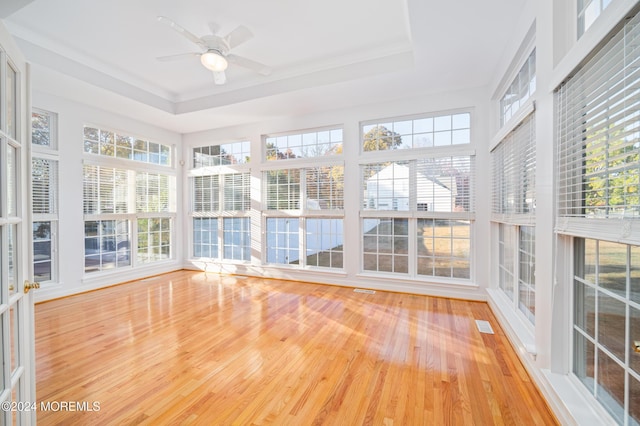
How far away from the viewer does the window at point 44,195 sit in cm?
365

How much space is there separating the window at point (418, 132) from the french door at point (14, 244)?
3746 millimetres

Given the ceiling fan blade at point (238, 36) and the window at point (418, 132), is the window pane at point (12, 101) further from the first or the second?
the window at point (418, 132)

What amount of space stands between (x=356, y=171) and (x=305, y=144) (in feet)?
3.60

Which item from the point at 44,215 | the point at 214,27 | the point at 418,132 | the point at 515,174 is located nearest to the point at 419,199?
the point at 418,132

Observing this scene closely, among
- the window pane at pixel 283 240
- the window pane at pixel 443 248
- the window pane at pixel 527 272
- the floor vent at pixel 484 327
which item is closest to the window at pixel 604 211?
the window pane at pixel 527 272

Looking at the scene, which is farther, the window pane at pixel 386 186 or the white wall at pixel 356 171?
the window pane at pixel 386 186

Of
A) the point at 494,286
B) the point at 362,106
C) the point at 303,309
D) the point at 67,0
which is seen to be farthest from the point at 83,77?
the point at 494,286

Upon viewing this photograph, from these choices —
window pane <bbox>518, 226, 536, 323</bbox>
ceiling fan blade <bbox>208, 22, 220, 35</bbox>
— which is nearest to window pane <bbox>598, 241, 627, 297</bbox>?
window pane <bbox>518, 226, 536, 323</bbox>

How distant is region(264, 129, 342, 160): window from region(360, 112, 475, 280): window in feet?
1.71

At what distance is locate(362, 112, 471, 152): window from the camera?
12.3 feet

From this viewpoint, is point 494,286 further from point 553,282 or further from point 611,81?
point 611,81

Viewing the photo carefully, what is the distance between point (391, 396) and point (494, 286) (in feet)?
7.86

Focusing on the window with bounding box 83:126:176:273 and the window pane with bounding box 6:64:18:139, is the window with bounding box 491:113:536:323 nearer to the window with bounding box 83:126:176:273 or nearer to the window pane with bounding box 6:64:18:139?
the window pane with bounding box 6:64:18:139

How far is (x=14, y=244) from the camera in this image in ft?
4.11
